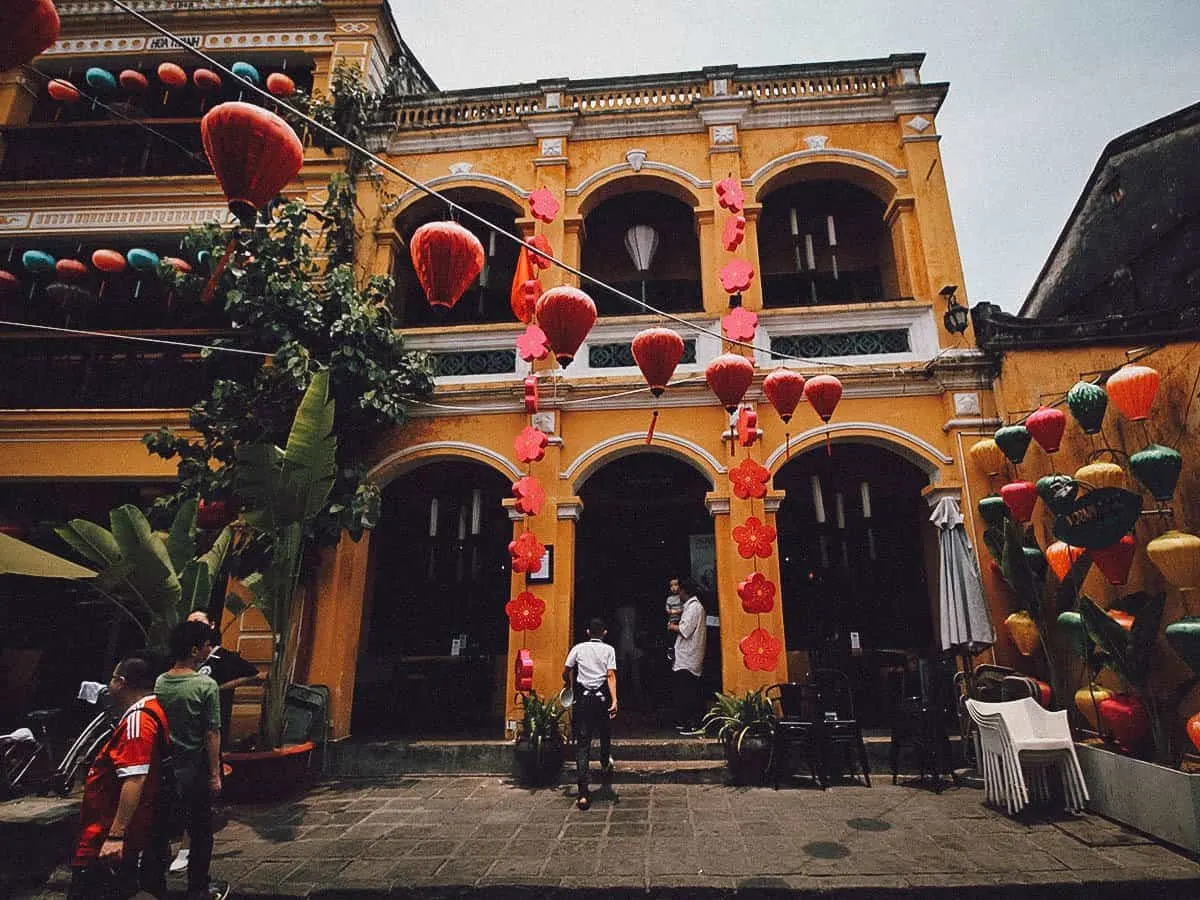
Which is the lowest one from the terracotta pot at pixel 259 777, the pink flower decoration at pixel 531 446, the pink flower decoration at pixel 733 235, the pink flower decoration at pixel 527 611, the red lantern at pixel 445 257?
the terracotta pot at pixel 259 777

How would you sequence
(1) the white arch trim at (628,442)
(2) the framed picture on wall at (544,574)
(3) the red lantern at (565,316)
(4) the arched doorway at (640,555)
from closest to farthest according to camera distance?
(3) the red lantern at (565,316), (2) the framed picture on wall at (544,574), (1) the white arch trim at (628,442), (4) the arched doorway at (640,555)

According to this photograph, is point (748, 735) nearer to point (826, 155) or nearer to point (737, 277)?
point (737, 277)

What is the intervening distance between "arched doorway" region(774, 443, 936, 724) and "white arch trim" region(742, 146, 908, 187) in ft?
12.4

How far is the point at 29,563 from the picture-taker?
5.01 meters

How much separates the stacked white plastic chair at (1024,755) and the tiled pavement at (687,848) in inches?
7.8

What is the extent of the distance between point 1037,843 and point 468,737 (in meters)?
5.56

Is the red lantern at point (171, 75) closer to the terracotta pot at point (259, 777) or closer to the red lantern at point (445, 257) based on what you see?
the red lantern at point (445, 257)

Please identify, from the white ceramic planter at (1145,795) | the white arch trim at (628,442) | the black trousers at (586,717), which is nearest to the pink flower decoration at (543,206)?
the white arch trim at (628,442)

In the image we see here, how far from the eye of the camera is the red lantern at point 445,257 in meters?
4.16

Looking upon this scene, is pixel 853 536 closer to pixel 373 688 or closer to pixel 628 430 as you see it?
pixel 628 430

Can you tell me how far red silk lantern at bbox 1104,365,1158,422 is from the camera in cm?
534

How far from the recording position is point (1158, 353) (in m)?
5.99

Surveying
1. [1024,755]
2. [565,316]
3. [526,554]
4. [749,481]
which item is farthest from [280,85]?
[1024,755]

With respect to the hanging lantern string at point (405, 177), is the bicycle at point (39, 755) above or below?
below
